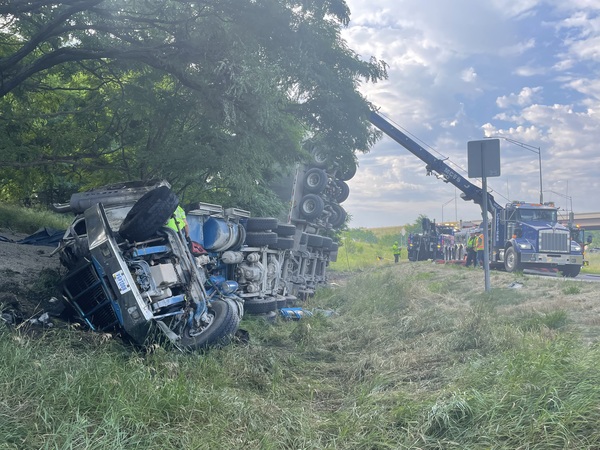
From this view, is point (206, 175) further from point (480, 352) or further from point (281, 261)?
point (480, 352)

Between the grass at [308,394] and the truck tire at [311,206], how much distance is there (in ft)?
35.1

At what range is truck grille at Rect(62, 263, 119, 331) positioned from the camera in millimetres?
5852

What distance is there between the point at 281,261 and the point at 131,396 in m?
6.47

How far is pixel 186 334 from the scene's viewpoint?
233 inches

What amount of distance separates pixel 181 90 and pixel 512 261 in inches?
576

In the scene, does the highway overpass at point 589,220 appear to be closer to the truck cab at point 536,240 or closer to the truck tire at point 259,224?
the truck cab at point 536,240

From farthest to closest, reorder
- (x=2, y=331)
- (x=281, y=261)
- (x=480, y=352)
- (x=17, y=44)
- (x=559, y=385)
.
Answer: (x=17, y=44), (x=281, y=261), (x=480, y=352), (x=2, y=331), (x=559, y=385)

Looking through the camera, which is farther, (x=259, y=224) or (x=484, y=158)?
(x=484, y=158)

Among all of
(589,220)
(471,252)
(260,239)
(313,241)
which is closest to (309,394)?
(260,239)

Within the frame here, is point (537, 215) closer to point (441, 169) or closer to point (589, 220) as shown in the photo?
point (441, 169)

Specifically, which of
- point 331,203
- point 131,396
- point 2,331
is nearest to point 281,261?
point 2,331

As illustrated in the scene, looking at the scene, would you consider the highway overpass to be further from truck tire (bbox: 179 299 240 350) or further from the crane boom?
truck tire (bbox: 179 299 240 350)

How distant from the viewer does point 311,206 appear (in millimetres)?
17344

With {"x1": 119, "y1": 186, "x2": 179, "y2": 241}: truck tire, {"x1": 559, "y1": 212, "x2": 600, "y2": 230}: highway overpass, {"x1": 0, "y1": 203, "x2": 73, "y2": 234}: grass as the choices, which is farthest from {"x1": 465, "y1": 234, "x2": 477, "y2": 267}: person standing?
{"x1": 559, "y1": 212, "x2": 600, "y2": 230}: highway overpass
